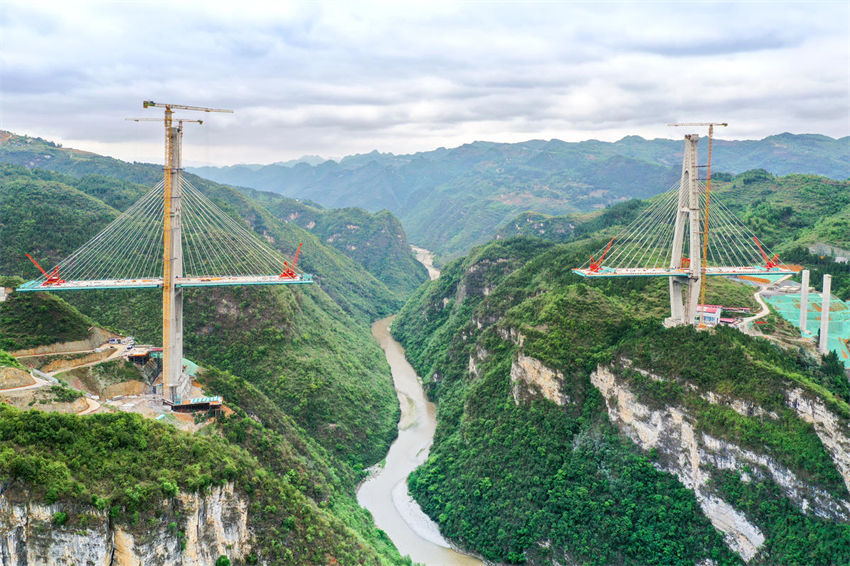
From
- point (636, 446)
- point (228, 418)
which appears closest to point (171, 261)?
point (228, 418)

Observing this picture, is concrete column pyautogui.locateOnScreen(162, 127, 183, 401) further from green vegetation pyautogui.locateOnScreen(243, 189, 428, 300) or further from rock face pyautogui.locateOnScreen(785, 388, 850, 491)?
green vegetation pyautogui.locateOnScreen(243, 189, 428, 300)

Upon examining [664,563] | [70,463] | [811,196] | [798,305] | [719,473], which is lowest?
[664,563]

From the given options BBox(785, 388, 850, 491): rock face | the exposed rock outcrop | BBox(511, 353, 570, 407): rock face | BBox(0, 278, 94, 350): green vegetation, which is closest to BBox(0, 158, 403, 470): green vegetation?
BBox(511, 353, 570, 407): rock face

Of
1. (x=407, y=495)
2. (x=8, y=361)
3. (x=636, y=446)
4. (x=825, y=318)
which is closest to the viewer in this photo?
(x=8, y=361)

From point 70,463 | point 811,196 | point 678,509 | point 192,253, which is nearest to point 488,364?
point 678,509

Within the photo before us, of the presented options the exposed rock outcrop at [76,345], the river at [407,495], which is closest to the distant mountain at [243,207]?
the river at [407,495]

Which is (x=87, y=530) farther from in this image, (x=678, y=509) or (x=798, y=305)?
(x=798, y=305)

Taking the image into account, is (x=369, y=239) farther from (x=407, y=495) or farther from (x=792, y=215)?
(x=407, y=495)
